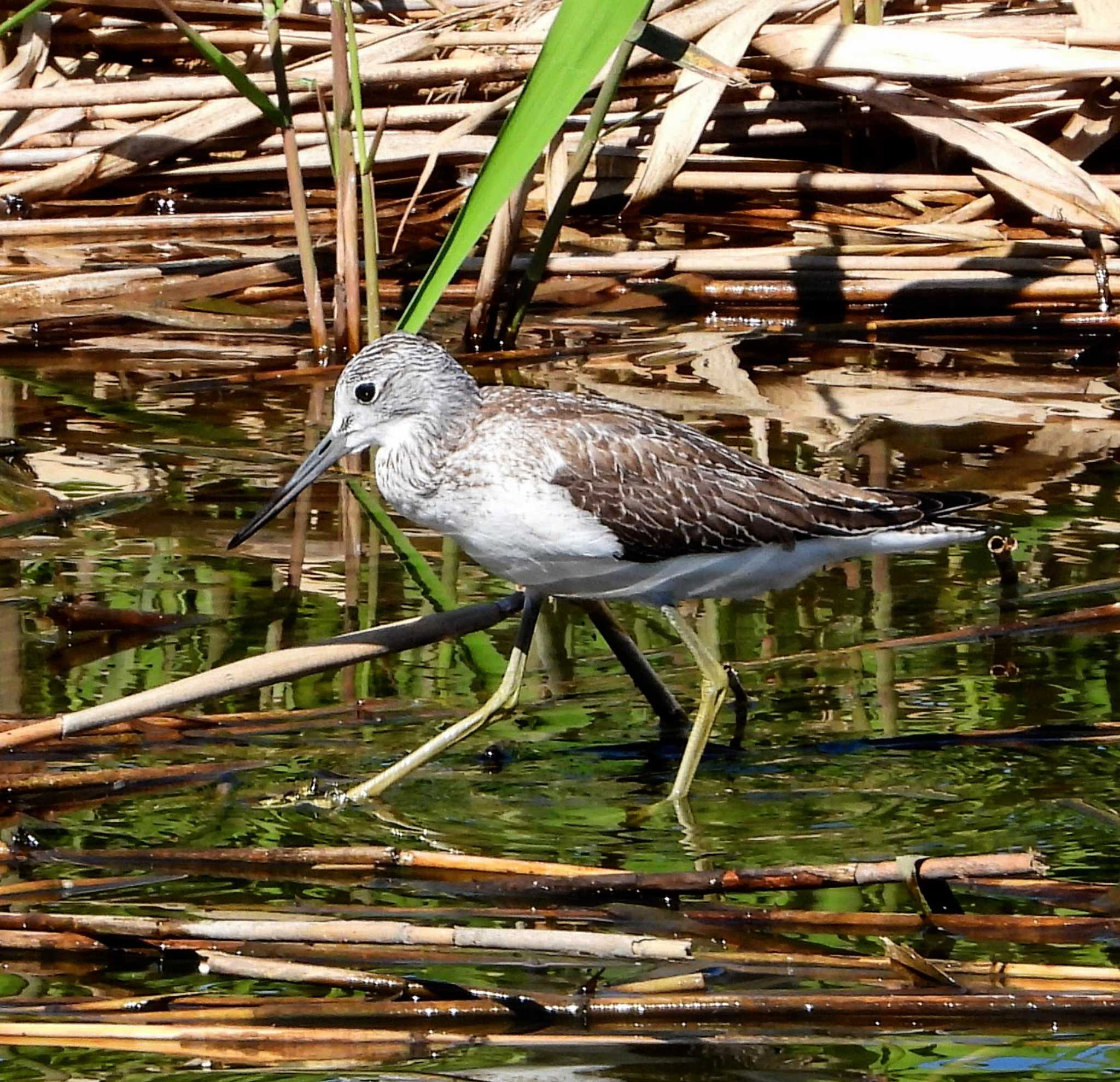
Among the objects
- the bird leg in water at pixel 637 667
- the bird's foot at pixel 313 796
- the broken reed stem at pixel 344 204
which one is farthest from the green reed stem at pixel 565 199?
the bird's foot at pixel 313 796

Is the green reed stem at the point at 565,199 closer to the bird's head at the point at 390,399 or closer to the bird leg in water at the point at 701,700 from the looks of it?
the bird's head at the point at 390,399

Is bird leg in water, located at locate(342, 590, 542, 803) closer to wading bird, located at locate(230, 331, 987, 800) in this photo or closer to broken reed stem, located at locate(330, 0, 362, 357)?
wading bird, located at locate(230, 331, 987, 800)

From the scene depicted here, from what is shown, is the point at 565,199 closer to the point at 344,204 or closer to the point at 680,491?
the point at 344,204

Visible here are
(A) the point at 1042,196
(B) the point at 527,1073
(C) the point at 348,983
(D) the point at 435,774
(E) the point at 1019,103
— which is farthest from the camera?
(E) the point at 1019,103

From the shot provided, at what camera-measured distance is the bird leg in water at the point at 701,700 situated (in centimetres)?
523

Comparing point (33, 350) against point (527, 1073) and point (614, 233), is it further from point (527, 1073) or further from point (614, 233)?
point (527, 1073)

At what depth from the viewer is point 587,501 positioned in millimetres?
5301

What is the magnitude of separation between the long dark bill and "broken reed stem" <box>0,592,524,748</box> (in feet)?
2.08

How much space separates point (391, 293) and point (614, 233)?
164 cm

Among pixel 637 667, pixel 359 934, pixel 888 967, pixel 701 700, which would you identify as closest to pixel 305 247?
pixel 637 667

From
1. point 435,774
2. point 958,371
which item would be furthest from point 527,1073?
point 958,371

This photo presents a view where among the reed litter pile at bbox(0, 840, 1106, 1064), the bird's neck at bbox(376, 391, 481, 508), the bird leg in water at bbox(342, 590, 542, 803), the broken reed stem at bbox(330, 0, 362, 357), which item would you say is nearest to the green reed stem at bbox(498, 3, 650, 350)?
the broken reed stem at bbox(330, 0, 362, 357)

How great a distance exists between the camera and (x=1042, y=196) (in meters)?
9.71

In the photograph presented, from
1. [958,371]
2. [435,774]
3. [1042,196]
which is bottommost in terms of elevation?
[435,774]
